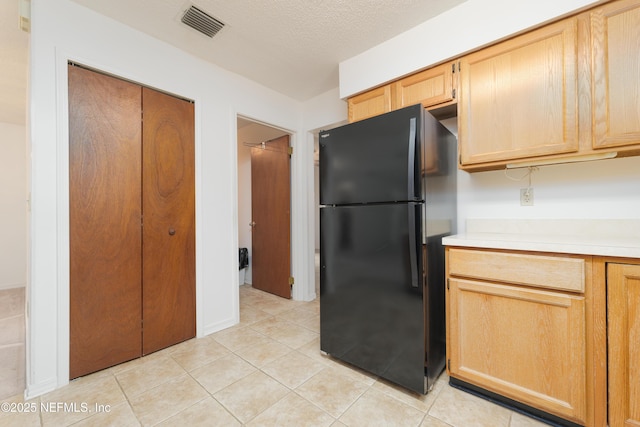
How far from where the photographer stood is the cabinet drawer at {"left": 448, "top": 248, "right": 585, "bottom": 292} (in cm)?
121

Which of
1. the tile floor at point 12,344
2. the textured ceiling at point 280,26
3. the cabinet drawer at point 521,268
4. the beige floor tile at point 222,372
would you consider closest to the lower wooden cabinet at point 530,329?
the cabinet drawer at point 521,268

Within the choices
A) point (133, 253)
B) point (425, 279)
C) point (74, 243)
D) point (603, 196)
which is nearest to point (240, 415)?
point (425, 279)

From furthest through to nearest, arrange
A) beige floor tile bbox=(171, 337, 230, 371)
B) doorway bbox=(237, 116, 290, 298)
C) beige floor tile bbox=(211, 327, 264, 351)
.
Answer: doorway bbox=(237, 116, 290, 298), beige floor tile bbox=(211, 327, 264, 351), beige floor tile bbox=(171, 337, 230, 371)

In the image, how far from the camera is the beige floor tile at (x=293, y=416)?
52.5 inches

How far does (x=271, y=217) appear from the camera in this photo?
137 inches

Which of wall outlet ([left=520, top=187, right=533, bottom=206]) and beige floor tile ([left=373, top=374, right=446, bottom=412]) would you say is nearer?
beige floor tile ([left=373, top=374, right=446, bottom=412])

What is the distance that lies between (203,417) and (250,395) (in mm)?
263

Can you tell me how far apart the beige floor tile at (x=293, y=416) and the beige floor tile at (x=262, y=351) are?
458 millimetres

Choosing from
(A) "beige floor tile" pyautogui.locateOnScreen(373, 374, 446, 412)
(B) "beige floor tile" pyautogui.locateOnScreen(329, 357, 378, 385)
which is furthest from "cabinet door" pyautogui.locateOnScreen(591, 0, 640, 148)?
(B) "beige floor tile" pyautogui.locateOnScreen(329, 357, 378, 385)

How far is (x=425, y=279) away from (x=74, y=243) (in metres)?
2.21

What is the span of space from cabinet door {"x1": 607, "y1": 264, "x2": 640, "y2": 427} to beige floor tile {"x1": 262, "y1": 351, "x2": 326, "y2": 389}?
148cm

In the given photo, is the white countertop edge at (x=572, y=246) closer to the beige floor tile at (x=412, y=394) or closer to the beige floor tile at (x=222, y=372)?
the beige floor tile at (x=412, y=394)

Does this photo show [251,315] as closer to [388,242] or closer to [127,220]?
[127,220]

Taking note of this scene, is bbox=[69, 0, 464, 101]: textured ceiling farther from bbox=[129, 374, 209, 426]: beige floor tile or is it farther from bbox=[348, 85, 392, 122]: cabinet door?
bbox=[129, 374, 209, 426]: beige floor tile
